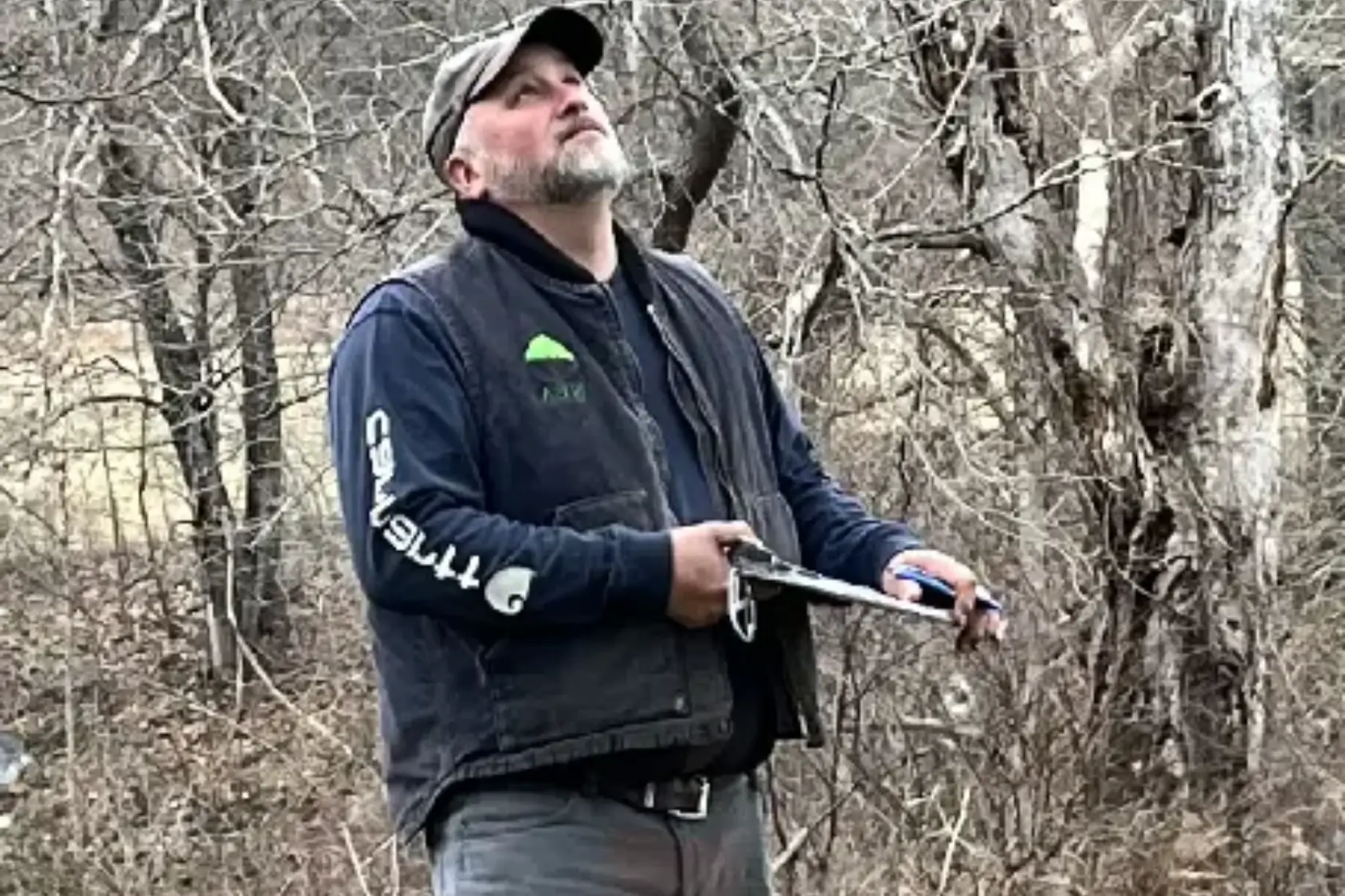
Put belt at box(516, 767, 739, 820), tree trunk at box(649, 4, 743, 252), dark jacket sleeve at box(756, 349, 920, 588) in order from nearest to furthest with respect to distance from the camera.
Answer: belt at box(516, 767, 739, 820) < dark jacket sleeve at box(756, 349, 920, 588) < tree trunk at box(649, 4, 743, 252)

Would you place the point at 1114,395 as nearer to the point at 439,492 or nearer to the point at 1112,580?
the point at 1112,580

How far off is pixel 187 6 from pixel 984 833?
4.12m

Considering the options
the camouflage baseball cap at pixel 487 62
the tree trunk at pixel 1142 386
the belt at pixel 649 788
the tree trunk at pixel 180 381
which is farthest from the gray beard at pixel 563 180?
the tree trunk at pixel 180 381

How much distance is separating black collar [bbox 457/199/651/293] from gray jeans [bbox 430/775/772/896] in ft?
2.07

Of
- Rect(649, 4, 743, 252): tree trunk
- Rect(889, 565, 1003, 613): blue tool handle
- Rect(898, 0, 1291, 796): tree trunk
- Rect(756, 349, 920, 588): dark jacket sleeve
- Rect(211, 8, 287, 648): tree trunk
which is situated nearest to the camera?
Rect(889, 565, 1003, 613): blue tool handle

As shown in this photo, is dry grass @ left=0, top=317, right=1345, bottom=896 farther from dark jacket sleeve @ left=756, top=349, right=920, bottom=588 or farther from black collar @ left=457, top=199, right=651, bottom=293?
black collar @ left=457, top=199, right=651, bottom=293

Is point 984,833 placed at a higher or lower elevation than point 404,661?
lower

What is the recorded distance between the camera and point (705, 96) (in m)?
6.80

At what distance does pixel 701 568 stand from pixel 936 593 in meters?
0.38

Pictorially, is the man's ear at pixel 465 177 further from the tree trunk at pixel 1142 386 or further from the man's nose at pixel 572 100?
the tree trunk at pixel 1142 386

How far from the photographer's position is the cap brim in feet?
9.26

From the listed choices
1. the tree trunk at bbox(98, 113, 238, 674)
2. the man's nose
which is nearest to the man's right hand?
the man's nose

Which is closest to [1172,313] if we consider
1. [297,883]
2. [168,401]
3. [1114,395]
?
[1114,395]

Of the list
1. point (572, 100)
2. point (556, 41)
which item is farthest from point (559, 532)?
point (556, 41)
